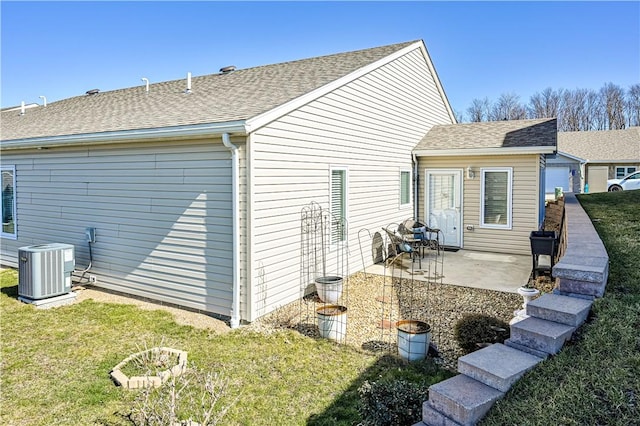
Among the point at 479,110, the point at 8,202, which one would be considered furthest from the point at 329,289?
the point at 479,110

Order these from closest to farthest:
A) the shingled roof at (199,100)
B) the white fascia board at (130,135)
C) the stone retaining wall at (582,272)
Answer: the stone retaining wall at (582,272) → the white fascia board at (130,135) → the shingled roof at (199,100)

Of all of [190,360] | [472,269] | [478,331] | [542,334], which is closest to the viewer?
[542,334]

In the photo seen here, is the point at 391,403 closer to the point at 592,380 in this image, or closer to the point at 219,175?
the point at 592,380

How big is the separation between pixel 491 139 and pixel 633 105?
1639 inches

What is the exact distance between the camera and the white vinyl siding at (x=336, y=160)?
580 centimetres

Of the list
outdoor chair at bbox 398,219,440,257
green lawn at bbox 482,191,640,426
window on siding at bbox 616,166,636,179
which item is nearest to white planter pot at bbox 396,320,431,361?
green lawn at bbox 482,191,640,426

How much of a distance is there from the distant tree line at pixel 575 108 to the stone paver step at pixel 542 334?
143 feet

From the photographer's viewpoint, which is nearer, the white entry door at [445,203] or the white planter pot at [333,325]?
the white planter pot at [333,325]

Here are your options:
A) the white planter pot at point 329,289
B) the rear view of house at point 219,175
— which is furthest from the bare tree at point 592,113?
the white planter pot at point 329,289

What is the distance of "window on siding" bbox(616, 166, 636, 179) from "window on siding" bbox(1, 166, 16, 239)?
3023 centimetres

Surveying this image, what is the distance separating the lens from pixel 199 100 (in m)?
7.79

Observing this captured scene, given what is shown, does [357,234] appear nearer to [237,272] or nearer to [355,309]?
[355,309]

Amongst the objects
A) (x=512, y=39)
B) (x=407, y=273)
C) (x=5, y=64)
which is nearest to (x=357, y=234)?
(x=407, y=273)

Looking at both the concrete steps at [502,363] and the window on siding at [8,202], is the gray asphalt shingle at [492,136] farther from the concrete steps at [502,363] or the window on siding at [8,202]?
the window on siding at [8,202]
